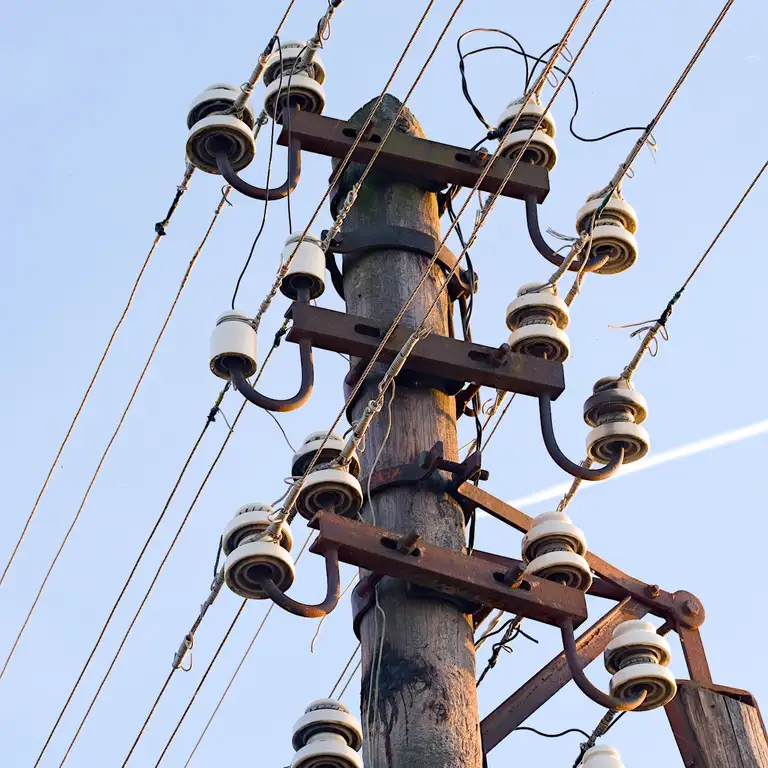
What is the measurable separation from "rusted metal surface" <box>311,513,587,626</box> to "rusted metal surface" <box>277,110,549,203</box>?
6.11ft

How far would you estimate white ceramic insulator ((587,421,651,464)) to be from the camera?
22.8ft

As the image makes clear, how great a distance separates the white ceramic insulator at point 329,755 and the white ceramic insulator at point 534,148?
2.76 meters

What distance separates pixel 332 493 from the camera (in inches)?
246

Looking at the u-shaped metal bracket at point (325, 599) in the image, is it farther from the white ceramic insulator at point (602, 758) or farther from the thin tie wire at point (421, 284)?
the white ceramic insulator at point (602, 758)

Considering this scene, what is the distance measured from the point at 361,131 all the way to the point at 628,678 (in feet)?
8.27

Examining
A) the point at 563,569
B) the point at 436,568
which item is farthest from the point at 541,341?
the point at 436,568

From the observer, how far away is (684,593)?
7.49 m

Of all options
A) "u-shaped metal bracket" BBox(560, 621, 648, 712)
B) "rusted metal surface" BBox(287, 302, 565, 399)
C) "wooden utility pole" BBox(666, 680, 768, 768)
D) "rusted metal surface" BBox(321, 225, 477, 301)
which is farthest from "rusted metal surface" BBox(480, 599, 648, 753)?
"rusted metal surface" BBox(321, 225, 477, 301)

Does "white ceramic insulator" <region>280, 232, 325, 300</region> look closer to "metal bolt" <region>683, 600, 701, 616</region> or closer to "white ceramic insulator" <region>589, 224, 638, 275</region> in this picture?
"white ceramic insulator" <region>589, 224, 638, 275</region>

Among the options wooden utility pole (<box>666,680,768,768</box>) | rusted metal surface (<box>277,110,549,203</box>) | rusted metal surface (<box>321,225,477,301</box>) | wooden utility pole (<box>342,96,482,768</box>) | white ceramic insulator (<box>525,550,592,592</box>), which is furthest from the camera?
rusted metal surface (<box>277,110,549,203</box>)

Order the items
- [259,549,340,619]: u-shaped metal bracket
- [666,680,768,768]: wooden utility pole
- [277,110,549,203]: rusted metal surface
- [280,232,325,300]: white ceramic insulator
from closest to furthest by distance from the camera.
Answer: [259,549,340,619]: u-shaped metal bracket → [280,232,325,300]: white ceramic insulator → [666,680,768,768]: wooden utility pole → [277,110,549,203]: rusted metal surface

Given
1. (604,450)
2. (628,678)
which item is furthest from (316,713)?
(604,450)

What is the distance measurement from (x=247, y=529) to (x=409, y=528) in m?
0.60

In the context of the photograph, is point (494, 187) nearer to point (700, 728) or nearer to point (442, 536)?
point (442, 536)
